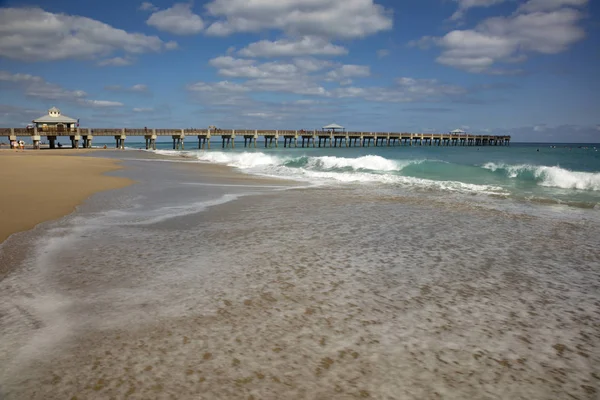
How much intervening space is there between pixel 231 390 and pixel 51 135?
63.2 metres

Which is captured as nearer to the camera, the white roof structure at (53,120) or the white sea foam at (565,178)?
the white sea foam at (565,178)

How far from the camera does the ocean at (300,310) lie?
254 cm

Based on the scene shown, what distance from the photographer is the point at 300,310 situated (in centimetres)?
358

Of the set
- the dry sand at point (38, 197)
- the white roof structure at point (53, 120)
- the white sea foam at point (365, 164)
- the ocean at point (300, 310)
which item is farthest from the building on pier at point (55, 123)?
the ocean at point (300, 310)

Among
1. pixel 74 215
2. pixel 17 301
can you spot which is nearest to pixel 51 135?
pixel 74 215

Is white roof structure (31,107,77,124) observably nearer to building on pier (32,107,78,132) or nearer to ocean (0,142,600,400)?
building on pier (32,107,78,132)

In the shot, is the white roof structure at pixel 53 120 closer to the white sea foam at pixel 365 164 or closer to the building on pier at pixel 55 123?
the building on pier at pixel 55 123

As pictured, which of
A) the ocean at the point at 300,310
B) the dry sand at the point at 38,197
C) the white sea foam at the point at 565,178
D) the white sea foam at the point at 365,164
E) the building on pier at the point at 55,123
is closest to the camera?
the ocean at the point at 300,310

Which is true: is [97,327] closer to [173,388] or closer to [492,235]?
[173,388]

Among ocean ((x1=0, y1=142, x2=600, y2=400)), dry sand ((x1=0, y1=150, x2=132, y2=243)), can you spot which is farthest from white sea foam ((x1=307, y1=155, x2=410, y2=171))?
ocean ((x1=0, y1=142, x2=600, y2=400))

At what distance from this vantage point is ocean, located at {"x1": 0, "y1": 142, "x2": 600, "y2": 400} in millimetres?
2545

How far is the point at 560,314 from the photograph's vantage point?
359 centimetres

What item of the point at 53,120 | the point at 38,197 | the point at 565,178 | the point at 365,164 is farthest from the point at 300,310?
the point at 53,120

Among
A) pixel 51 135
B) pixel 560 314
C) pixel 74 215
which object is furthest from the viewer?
pixel 51 135
